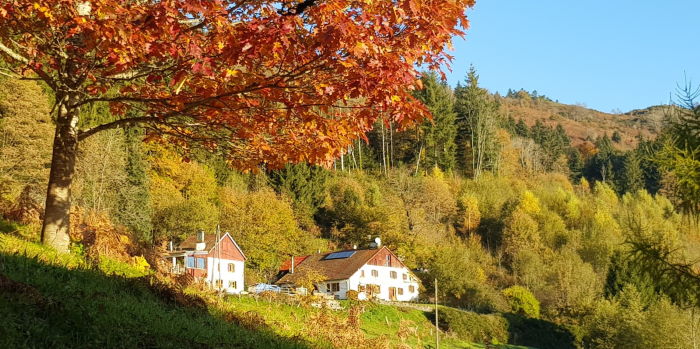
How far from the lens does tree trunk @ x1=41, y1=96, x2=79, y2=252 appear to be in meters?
10.4

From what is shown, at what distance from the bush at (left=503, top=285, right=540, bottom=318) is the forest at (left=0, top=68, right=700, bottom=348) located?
0.14 m

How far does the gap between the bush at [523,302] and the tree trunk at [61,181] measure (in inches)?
2158

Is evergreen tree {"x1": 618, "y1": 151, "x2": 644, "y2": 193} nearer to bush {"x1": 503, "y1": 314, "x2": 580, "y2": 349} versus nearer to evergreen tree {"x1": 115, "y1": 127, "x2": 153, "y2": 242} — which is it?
bush {"x1": 503, "y1": 314, "x2": 580, "y2": 349}

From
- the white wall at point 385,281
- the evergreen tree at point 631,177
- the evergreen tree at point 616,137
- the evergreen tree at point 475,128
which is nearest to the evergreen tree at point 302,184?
the white wall at point 385,281

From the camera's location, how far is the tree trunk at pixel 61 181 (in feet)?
34.0

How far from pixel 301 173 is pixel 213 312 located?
61.3m

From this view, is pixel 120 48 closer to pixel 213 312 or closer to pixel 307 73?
pixel 307 73

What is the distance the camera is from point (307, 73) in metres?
7.67

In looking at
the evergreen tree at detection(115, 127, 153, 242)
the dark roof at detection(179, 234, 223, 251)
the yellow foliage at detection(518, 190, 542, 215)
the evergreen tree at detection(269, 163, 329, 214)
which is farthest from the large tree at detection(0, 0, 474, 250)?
the yellow foliage at detection(518, 190, 542, 215)

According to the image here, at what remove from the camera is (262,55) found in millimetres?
7402

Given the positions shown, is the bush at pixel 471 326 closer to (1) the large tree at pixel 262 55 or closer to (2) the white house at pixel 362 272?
(2) the white house at pixel 362 272

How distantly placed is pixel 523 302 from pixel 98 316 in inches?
2311

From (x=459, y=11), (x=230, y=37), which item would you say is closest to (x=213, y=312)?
(x=230, y=37)

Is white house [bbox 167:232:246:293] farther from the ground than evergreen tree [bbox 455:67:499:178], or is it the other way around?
evergreen tree [bbox 455:67:499:178]
